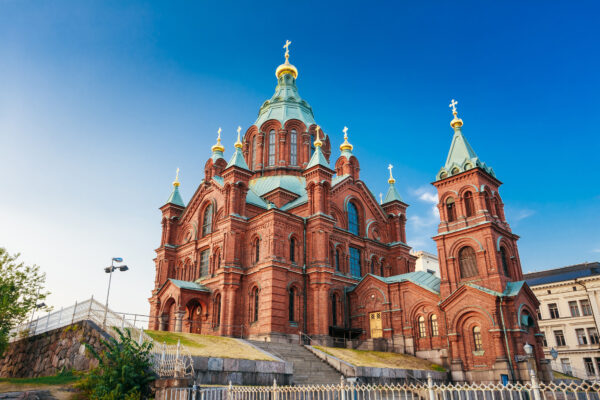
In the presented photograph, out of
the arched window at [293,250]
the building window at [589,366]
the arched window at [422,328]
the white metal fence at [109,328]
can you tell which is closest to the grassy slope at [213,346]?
the white metal fence at [109,328]

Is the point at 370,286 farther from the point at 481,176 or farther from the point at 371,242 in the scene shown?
the point at 481,176

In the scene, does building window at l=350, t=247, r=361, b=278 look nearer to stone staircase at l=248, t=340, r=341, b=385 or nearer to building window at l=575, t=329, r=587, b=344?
stone staircase at l=248, t=340, r=341, b=385

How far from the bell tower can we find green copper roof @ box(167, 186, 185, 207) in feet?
74.0

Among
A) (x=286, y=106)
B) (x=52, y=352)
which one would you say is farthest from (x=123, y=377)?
(x=286, y=106)

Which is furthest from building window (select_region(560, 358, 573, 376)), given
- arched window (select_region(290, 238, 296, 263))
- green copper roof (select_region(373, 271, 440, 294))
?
arched window (select_region(290, 238, 296, 263))

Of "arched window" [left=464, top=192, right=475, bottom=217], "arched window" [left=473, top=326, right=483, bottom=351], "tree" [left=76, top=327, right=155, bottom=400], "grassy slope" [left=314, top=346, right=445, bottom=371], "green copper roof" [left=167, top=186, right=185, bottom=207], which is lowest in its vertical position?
"tree" [left=76, top=327, right=155, bottom=400]

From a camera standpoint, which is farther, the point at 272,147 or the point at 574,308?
the point at 272,147

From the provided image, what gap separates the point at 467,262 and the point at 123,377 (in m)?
22.5

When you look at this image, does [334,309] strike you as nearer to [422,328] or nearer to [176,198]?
[422,328]

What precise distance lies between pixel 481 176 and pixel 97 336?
25.1 m

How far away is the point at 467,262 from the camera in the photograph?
29328mm

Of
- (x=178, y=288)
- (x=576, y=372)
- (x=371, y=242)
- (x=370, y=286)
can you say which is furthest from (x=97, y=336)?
(x=576, y=372)

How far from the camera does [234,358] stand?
17.8 m

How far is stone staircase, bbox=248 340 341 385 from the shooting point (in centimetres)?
2105
